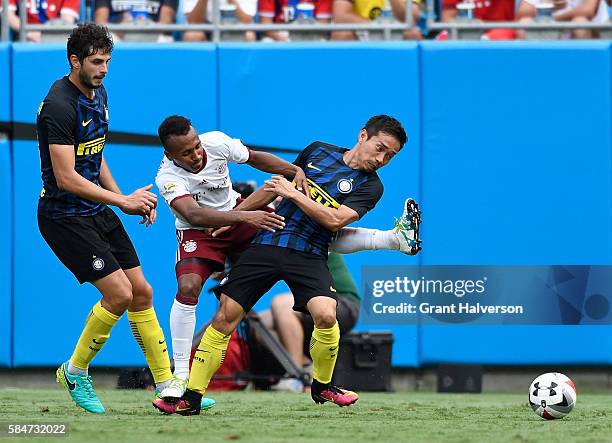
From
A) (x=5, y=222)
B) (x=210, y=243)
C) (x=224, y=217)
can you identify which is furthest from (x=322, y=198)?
(x=5, y=222)

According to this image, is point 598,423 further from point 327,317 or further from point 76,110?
point 76,110

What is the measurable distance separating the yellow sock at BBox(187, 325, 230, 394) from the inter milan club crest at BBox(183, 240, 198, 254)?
69 cm

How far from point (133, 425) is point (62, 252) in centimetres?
123

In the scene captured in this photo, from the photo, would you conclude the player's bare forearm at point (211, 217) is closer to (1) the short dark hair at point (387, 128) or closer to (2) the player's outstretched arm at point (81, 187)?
(2) the player's outstretched arm at point (81, 187)

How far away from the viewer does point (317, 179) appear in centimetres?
743

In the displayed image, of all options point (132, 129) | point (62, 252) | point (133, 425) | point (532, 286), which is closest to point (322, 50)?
point (132, 129)

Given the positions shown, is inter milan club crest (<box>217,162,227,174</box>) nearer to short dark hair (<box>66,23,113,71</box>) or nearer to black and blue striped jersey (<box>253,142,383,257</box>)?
black and blue striped jersey (<box>253,142,383,257</box>)

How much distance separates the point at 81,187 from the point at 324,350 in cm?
172

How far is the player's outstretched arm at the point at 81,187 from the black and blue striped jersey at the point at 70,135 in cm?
6

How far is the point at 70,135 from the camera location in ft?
22.3

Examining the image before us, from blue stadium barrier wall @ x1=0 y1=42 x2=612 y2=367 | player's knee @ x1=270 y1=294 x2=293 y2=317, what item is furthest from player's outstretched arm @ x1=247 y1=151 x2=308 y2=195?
blue stadium barrier wall @ x1=0 y1=42 x2=612 y2=367

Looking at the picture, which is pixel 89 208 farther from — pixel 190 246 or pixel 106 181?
pixel 190 246

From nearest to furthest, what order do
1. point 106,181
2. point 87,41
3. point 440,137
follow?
point 87,41 < point 106,181 < point 440,137

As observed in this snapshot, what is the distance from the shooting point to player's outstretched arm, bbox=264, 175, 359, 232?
23.1 feet
